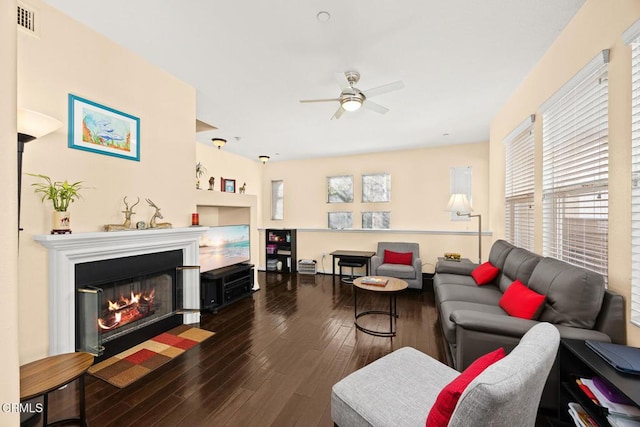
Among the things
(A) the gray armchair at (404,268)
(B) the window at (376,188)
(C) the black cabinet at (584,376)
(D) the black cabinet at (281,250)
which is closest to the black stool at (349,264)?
(A) the gray armchair at (404,268)

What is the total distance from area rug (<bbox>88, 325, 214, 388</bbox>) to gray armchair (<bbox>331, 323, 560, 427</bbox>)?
6.05 ft

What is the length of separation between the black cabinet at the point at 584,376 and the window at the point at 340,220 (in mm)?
4740

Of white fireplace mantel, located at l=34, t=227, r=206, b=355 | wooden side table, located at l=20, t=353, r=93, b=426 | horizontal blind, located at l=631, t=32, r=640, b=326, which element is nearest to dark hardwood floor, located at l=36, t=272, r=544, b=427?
wooden side table, located at l=20, t=353, r=93, b=426

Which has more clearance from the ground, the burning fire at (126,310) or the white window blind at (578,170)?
the white window blind at (578,170)

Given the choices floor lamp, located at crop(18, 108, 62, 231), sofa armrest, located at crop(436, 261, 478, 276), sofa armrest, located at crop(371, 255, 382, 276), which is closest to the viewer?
floor lamp, located at crop(18, 108, 62, 231)

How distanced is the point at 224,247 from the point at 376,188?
139 inches

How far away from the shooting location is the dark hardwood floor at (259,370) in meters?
1.80

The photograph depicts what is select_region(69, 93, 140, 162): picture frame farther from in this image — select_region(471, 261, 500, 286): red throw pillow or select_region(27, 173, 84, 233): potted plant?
select_region(471, 261, 500, 286): red throw pillow

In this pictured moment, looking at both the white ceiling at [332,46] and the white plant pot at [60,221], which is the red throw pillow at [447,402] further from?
the white plant pot at [60,221]

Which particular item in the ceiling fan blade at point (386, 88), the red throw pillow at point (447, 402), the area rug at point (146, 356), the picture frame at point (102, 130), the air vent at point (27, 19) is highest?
the air vent at point (27, 19)

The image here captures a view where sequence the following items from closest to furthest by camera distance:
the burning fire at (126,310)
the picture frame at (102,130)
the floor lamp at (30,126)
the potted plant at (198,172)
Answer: the floor lamp at (30,126)
the picture frame at (102,130)
the burning fire at (126,310)
the potted plant at (198,172)

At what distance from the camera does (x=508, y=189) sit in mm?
3533

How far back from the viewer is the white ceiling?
1872 millimetres

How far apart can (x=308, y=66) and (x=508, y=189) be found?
3060 mm
